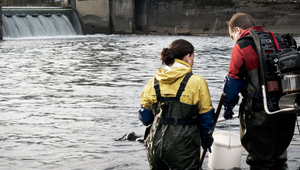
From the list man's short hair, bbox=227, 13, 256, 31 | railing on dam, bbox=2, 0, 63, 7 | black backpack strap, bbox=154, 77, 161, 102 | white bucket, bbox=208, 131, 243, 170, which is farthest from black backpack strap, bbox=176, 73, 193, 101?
railing on dam, bbox=2, 0, 63, 7

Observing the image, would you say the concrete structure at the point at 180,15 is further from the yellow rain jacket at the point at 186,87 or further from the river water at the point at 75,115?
the yellow rain jacket at the point at 186,87

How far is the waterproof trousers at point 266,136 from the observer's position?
3221mm

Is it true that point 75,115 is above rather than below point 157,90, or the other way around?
below

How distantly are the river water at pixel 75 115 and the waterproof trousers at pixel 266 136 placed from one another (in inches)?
15.8

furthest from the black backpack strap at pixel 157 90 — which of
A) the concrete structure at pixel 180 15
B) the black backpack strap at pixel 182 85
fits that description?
the concrete structure at pixel 180 15

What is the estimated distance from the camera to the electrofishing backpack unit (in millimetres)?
2996

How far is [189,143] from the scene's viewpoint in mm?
2723

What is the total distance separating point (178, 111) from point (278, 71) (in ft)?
3.15

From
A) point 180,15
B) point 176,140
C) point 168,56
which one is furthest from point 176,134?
point 180,15

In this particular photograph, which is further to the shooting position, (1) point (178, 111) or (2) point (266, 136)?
(2) point (266, 136)

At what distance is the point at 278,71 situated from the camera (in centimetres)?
310

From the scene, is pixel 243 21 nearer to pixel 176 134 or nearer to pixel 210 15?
pixel 176 134

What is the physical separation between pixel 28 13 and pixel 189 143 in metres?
29.7

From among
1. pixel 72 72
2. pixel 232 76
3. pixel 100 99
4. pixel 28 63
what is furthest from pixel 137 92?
pixel 28 63
